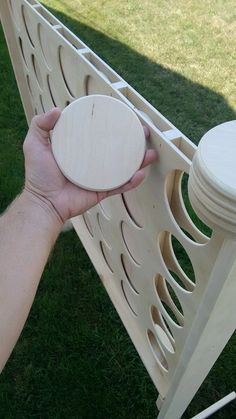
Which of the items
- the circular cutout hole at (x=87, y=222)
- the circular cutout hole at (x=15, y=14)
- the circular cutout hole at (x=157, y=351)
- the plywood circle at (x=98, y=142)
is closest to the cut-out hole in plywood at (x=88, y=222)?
the circular cutout hole at (x=87, y=222)

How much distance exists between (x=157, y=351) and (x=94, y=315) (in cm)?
49

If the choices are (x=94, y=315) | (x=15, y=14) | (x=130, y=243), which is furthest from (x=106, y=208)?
(x=15, y=14)

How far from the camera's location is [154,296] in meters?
1.08

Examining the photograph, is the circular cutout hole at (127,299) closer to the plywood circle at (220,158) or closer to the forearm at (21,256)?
the forearm at (21,256)

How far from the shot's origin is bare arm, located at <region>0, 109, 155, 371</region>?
0.86 m

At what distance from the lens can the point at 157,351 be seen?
1233 mm

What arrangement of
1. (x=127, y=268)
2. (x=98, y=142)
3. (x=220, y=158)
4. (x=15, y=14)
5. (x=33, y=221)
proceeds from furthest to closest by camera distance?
1. (x=15, y=14)
2. (x=127, y=268)
3. (x=33, y=221)
4. (x=98, y=142)
5. (x=220, y=158)

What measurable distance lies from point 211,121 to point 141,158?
6.03 feet

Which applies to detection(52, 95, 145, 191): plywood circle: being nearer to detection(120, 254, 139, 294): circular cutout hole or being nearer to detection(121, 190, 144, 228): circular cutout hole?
detection(121, 190, 144, 228): circular cutout hole

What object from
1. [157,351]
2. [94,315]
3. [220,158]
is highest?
A: [220,158]

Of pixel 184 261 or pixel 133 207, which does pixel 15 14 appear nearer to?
pixel 133 207

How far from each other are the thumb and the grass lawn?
2.92 feet

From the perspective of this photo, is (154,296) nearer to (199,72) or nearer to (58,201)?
(58,201)

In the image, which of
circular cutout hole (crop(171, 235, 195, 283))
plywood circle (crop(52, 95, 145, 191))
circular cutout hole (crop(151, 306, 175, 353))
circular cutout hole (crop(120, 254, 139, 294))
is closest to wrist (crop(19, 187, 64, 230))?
plywood circle (crop(52, 95, 145, 191))
